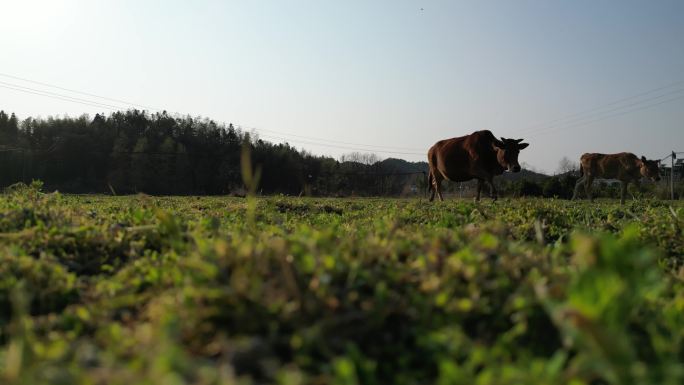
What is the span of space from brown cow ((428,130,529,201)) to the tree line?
4025 cm

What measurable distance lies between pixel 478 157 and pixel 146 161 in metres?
58.2

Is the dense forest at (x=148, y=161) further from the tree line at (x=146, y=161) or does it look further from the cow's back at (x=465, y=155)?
the cow's back at (x=465, y=155)

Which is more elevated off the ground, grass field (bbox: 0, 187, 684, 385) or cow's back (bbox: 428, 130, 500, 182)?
cow's back (bbox: 428, 130, 500, 182)

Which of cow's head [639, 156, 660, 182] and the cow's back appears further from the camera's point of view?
cow's head [639, 156, 660, 182]

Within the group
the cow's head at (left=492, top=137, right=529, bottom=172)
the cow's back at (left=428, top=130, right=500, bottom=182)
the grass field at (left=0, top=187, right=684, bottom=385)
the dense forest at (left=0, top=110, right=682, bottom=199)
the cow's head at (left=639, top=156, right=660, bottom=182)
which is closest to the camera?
the grass field at (left=0, top=187, right=684, bottom=385)

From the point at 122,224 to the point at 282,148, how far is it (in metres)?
79.5

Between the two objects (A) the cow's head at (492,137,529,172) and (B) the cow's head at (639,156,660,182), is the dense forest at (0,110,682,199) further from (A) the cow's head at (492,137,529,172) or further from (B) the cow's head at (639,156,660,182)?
(A) the cow's head at (492,137,529,172)

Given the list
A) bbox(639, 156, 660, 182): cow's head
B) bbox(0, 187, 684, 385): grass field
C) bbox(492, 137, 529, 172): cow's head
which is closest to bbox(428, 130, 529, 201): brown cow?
bbox(492, 137, 529, 172): cow's head

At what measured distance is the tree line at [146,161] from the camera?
6312 cm

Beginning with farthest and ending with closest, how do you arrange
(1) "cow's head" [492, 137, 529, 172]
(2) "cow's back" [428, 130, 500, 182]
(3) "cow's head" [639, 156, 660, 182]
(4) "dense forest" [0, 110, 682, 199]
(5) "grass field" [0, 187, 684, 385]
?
1. (4) "dense forest" [0, 110, 682, 199]
2. (3) "cow's head" [639, 156, 660, 182]
3. (2) "cow's back" [428, 130, 500, 182]
4. (1) "cow's head" [492, 137, 529, 172]
5. (5) "grass field" [0, 187, 684, 385]

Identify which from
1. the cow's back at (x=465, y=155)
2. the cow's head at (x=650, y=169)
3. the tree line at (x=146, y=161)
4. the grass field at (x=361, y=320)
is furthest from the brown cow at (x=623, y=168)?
the tree line at (x=146, y=161)

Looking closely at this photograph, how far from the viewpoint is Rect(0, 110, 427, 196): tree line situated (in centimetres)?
6312

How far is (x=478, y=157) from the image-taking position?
14.6 metres

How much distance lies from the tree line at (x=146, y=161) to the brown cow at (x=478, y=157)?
40252 mm
